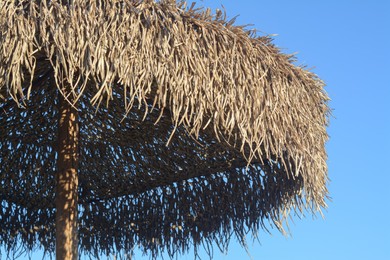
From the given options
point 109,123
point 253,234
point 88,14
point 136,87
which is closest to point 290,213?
point 253,234

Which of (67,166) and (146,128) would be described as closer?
(67,166)

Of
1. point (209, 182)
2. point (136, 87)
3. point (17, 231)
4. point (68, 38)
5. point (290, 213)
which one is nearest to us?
point (68, 38)

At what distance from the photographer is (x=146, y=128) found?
517 centimetres

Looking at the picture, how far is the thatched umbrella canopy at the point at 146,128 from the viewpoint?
139 inches

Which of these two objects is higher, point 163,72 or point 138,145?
point 138,145

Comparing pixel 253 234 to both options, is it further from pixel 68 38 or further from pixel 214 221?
pixel 68 38

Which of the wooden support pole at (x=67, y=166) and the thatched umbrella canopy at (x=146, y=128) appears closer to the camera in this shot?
the thatched umbrella canopy at (x=146, y=128)

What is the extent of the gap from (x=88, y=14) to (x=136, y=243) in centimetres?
301

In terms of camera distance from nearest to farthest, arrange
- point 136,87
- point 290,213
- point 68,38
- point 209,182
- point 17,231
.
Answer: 1. point 68,38
2. point 136,87
3. point 290,213
4. point 209,182
5. point 17,231

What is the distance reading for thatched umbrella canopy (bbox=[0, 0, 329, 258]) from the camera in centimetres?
353

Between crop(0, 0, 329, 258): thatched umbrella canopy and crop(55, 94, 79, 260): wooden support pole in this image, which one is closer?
crop(0, 0, 329, 258): thatched umbrella canopy

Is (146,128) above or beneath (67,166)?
above

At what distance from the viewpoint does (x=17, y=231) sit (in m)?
6.09

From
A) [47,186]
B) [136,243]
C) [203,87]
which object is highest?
[47,186]
